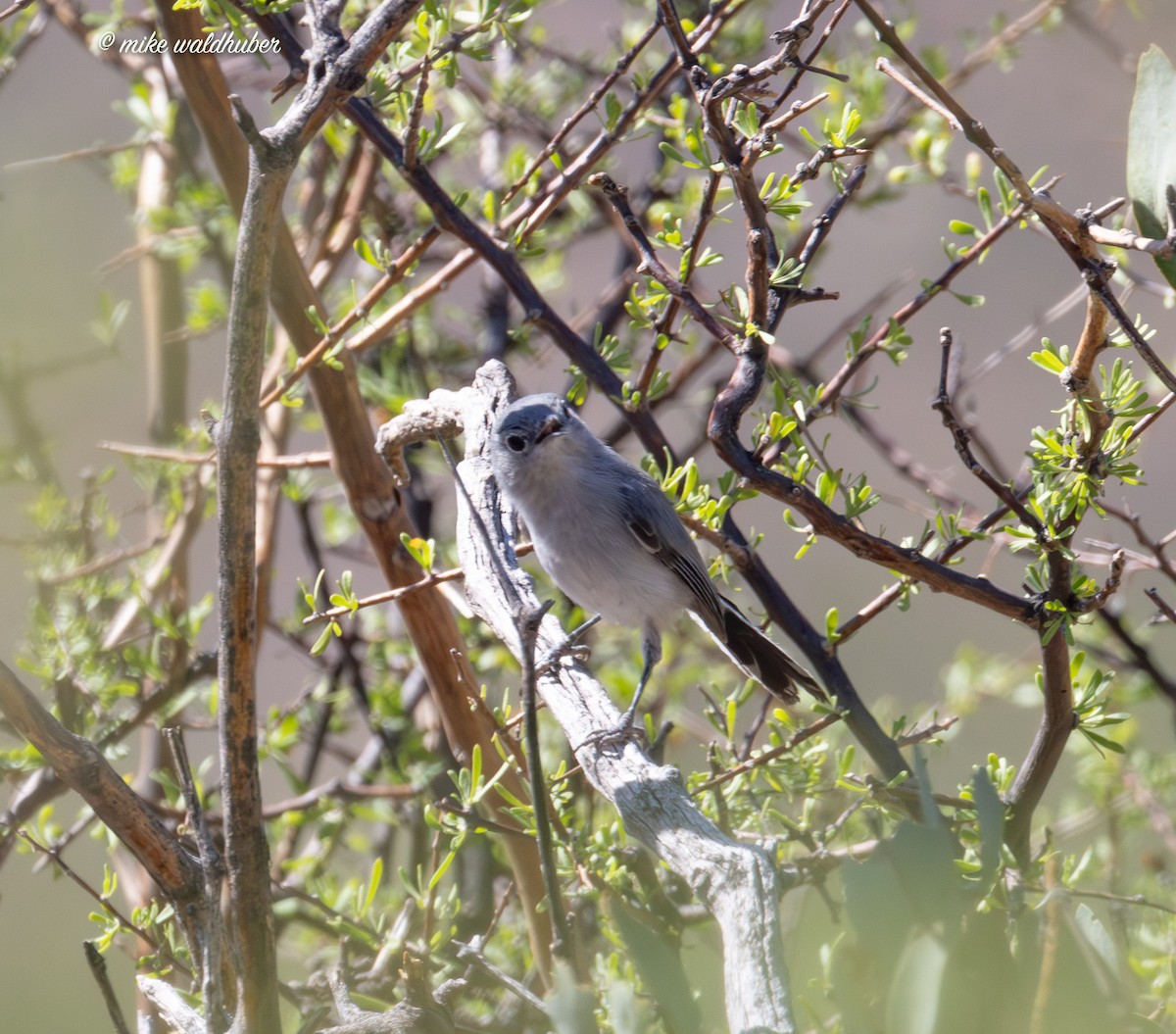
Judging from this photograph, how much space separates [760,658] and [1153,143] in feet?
4.53

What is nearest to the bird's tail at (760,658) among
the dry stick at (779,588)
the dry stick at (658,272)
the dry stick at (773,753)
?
the dry stick at (779,588)

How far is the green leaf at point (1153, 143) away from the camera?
1.16 metres

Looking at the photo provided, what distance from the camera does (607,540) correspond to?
8.04ft

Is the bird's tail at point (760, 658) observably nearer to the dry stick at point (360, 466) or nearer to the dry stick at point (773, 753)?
the dry stick at point (773, 753)

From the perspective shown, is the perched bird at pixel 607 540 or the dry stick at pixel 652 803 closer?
the dry stick at pixel 652 803

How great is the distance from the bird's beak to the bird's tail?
534 mm

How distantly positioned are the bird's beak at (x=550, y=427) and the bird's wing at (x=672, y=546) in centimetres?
22

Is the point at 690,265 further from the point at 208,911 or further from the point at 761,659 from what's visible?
the point at 208,911

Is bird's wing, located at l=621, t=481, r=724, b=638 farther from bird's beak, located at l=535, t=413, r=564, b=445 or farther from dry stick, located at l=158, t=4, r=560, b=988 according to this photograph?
dry stick, located at l=158, t=4, r=560, b=988

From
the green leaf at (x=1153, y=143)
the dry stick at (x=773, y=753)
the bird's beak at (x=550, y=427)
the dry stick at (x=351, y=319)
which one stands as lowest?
the dry stick at (x=773, y=753)

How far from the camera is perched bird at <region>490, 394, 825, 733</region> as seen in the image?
2387 mm

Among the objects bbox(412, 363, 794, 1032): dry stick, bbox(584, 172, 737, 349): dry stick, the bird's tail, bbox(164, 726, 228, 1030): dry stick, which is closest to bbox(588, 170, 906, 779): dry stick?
bbox(584, 172, 737, 349): dry stick

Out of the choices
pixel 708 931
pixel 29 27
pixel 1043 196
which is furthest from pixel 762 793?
pixel 29 27

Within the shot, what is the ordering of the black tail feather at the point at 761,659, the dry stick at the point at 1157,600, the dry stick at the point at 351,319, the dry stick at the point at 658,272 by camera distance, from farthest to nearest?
1. the black tail feather at the point at 761,659
2. the dry stick at the point at 351,319
3. the dry stick at the point at 658,272
4. the dry stick at the point at 1157,600
